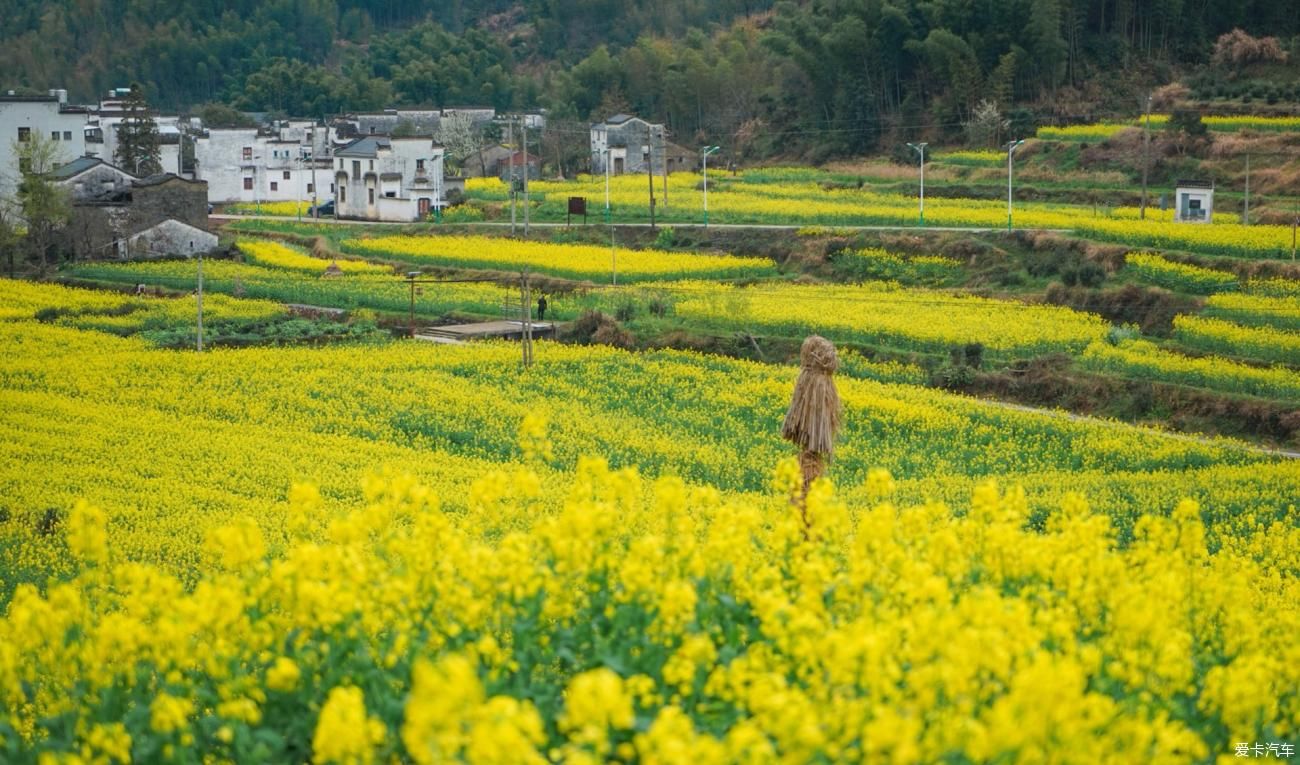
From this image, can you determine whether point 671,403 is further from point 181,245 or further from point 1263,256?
point 181,245

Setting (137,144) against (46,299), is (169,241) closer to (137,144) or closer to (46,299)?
(46,299)

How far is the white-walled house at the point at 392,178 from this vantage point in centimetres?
7262

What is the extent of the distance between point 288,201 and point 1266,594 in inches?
2858

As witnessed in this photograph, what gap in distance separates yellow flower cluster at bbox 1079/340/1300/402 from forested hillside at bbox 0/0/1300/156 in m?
35.5

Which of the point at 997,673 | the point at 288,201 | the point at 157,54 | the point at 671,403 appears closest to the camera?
the point at 997,673

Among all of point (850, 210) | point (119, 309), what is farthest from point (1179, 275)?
point (119, 309)

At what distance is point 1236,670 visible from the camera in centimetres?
852

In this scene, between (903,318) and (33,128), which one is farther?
(33,128)

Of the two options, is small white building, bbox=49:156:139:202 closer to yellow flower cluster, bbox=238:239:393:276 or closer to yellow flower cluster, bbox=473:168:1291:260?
yellow flower cluster, bbox=238:239:393:276

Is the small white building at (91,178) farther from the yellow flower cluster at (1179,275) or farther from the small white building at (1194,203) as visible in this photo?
the yellow flower cluster at (1179,275)

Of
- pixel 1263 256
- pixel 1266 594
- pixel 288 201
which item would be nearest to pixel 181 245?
pixel 288 201

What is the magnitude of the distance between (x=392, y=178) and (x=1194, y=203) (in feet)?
118

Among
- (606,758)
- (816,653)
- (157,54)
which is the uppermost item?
(157,54)

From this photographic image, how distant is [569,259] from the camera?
53031 millimetres
